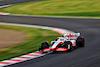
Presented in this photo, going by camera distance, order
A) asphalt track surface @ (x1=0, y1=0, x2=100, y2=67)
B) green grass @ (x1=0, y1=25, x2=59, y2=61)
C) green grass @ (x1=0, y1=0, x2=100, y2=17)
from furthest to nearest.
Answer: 1. green grass @ (x1=0, y1=0, x2=100, y2=17)
2. green grass @ (x1=0, y1=25, x2=59, y2=61)
3. asphalt track surface @ (x1=0, y1=0, x2=100, y2=67)

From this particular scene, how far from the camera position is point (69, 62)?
13102 millimetres

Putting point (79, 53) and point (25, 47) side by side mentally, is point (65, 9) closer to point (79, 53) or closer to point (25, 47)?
point (25, 47)

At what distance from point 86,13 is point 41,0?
1639 cm

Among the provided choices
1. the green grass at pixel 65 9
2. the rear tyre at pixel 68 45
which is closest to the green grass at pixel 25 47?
the rear tyre at pixel 68 45

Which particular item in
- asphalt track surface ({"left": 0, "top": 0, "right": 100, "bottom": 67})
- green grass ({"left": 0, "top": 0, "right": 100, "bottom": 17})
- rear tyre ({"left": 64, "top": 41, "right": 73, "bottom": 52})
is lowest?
asphalt track surface ({"left": 0, "top": 0, "right": 100, "bottom": 67})

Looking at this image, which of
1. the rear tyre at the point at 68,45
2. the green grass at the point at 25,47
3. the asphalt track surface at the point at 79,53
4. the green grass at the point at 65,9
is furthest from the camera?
the green grass at the point at 65,9

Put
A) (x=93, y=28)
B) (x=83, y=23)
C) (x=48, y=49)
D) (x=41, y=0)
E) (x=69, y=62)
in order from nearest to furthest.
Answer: (x=69, y=62) < (x=48, y=49) < (x=93, y=28) < (x=83, y=23) < (x=41, y=0)

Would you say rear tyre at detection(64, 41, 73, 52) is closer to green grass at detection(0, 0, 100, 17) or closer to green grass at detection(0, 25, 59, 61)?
green grass at detection(0, 25, 59, 61)

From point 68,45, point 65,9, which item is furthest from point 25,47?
point 65,9

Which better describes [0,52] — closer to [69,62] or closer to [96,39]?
[69,62]

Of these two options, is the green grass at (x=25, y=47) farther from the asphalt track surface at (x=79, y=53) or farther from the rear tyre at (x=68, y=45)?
the rear tyre at (x=68, y=45)

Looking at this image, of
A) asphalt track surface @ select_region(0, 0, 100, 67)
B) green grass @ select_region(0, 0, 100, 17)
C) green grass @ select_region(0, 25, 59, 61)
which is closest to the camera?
asphalt track surface @ select_region(0, 0, 100, 67)

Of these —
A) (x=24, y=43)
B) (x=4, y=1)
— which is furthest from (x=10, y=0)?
(x=24, y=43)

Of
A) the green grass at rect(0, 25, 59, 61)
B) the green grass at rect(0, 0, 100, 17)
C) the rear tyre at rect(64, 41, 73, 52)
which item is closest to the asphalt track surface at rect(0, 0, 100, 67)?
the rear tyre at rect(64, 41, 73, 52)
